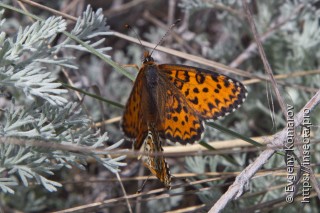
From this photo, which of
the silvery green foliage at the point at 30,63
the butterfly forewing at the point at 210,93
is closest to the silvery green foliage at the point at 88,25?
the silvery green foliage at the point at 30,63

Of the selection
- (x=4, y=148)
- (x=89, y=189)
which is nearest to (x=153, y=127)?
(x=4, y=148)

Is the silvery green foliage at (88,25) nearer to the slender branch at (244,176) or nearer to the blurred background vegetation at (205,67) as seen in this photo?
the blurred background vegetation at (205,67)

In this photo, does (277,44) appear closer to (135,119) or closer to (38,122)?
(135,119)

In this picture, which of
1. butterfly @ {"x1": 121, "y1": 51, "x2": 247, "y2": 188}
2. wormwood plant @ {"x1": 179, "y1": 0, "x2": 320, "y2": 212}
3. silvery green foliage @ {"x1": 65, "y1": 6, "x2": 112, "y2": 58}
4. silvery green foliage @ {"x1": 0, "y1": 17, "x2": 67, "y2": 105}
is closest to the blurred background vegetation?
wormwood plant @ {"x1": 179, "y1": 0, "x2": 320, "y2": 212}

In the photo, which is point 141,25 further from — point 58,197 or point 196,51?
point 58,197

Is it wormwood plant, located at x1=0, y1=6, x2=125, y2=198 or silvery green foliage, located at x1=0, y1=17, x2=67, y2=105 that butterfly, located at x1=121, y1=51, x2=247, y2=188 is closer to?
wormwood plant, located at x1=0, y1=6, x2=125, y2=198

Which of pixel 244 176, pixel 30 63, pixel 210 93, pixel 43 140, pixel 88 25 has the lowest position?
pixel 244 176

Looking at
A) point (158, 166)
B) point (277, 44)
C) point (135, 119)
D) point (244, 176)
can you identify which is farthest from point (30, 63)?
point (277, 44)
